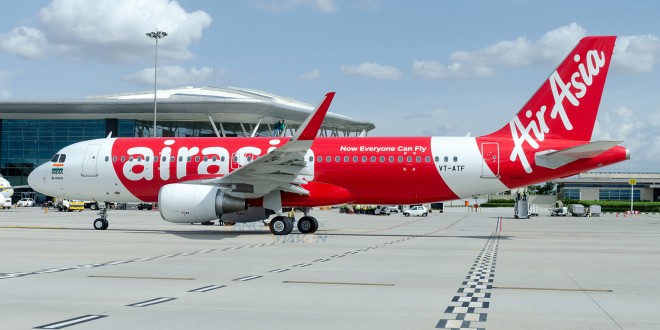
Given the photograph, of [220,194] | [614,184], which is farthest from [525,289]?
[614,184]

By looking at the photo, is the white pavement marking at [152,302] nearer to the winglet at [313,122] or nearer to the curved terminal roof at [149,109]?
the winglet at [313,122]

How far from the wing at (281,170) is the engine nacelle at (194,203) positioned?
81 cm

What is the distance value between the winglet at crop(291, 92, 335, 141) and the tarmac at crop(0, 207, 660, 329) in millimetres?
4258

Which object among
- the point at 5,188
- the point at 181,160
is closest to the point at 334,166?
the point at 181,160

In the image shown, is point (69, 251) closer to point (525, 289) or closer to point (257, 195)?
point (257, 195)

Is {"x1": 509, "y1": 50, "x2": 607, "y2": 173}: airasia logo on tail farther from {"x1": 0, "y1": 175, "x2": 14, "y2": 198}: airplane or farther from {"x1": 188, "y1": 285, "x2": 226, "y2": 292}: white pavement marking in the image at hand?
{"x1": 0, "y1": 175, "x2": 14, "y2": 198}: airplane

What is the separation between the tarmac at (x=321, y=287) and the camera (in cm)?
923

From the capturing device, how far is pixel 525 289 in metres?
12.6

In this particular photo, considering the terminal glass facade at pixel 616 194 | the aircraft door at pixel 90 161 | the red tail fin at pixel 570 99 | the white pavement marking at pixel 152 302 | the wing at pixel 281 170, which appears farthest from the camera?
the terminal glass facade at pixel 616 194

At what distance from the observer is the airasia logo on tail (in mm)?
28000

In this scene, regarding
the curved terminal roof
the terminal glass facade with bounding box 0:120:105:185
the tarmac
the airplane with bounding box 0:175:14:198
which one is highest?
the curved terminal roof

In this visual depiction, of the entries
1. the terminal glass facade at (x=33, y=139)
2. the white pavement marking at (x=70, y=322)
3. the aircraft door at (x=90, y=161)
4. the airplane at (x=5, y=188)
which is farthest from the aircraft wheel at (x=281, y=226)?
the terminal glass facade at (x=33, y=139)

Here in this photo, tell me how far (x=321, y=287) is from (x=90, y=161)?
21906mm

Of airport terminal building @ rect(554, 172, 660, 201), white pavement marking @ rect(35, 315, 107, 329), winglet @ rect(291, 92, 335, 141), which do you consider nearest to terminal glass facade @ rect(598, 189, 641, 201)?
airport terminal building @ rect(554, 172, 660, 201)
